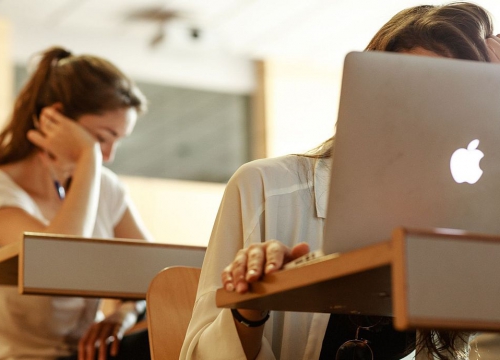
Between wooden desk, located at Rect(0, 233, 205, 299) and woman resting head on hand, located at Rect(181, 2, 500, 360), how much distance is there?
0.51m

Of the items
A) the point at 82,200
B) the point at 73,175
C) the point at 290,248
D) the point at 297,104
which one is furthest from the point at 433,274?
the point at 297,104

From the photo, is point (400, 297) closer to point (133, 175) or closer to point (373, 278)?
point (373, 278)

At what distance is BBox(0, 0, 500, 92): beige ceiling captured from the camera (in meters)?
5.11

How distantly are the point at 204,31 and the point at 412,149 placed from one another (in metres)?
4.84

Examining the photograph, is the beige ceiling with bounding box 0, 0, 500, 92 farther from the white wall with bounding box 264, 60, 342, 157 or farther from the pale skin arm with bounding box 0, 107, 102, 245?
the pale skin arm with bounding box 0, 107, 102, 245

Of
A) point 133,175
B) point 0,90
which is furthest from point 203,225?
point 0,90

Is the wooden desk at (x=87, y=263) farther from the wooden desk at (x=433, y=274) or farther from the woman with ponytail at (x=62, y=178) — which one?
the wooden desk at (x=433, y=274)

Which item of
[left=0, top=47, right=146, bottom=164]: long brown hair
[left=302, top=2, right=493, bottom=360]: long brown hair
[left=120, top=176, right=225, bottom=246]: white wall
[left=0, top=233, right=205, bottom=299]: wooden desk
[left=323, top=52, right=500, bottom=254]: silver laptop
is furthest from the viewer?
[left=120, top=176, right=225, bottom=246]: white wall

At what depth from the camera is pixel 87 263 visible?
1578 mm

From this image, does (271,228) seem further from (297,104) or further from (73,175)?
(297,104)

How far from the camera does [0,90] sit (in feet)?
16.4

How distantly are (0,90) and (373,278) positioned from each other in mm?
4645

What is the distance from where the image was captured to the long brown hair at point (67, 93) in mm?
2211

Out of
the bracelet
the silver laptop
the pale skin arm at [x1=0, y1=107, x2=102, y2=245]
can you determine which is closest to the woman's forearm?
the pale skin arm at [x1=0, y1=107, x2=102, y2=245]
